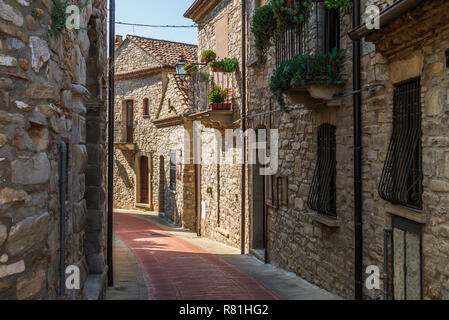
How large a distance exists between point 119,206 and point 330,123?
19.8m

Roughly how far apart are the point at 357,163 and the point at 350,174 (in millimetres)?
398

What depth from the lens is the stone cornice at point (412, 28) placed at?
4.32m

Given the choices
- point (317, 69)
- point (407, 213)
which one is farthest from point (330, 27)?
point (407, 213)

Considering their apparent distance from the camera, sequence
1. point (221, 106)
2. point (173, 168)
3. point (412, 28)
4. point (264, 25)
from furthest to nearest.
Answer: point (173, 168), point (221, 106), point (264, 25), point (412, 28)

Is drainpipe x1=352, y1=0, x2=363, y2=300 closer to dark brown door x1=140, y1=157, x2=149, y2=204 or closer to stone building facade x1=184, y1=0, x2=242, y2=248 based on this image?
stone building facade x1=184, y1=0, x2=242, y2=248

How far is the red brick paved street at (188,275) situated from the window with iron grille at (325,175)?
5.15 feet

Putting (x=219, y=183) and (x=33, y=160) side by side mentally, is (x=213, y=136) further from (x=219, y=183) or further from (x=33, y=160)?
(x=33, y=160)

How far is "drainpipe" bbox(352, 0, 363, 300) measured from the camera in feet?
20.7

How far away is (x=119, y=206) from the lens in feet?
83.6

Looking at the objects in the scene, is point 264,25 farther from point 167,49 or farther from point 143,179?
point 143,179

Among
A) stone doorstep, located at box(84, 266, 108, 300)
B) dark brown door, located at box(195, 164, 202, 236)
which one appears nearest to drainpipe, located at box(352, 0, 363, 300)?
stone doorstep, located at box(84, 266, 108, 300)

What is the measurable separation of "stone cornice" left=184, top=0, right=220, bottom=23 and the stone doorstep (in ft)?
33.9

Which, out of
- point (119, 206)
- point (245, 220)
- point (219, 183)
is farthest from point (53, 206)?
point (119, 206)

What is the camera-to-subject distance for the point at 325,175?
7.46 metres
